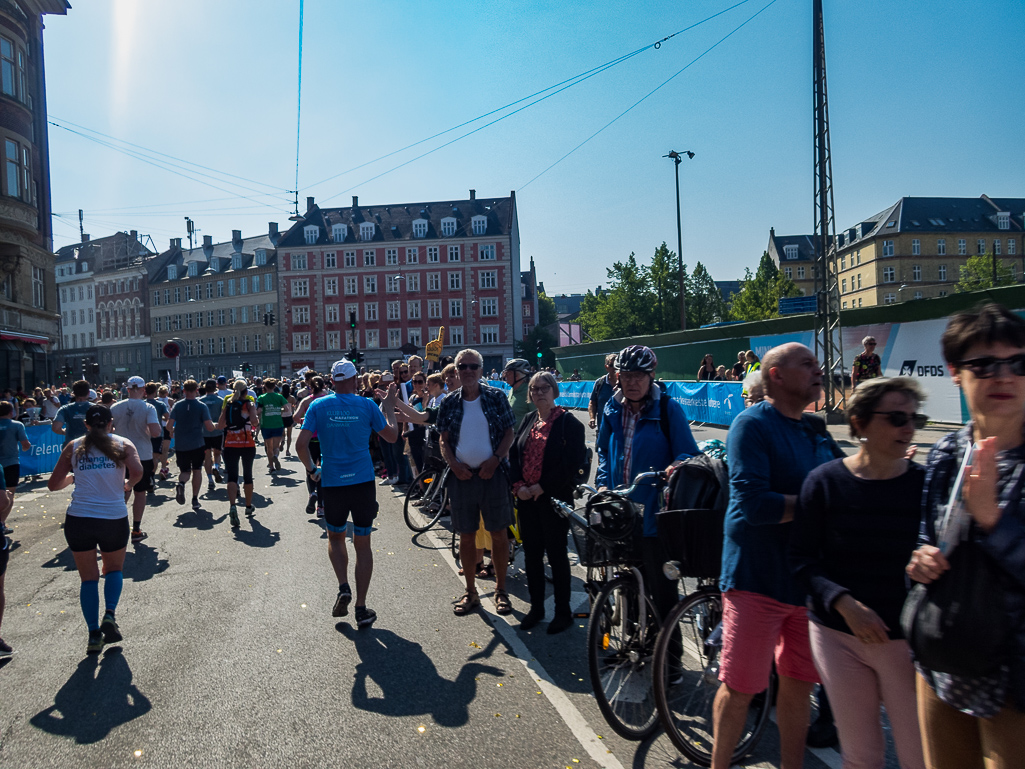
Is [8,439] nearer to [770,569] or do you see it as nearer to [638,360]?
[638,360]

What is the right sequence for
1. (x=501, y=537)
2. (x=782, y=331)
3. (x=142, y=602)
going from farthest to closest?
(x=782, y=331), (x=142, y=602), (x=501, y=537)

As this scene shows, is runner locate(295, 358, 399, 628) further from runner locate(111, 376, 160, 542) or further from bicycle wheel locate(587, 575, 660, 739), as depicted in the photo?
runner locate(111, 376, 160, 542)

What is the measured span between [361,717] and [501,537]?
6.82ft

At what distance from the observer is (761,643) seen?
2.92 m

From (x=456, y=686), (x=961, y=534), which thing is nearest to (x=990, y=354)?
(x=961, y=534)

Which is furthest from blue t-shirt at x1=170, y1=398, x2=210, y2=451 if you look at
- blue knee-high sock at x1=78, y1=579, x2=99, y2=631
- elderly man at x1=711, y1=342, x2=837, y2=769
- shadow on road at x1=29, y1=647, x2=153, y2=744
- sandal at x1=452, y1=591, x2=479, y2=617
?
elderly man at x1=711, y1=342, x2=837, y2=769

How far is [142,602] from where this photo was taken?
21.0 feet

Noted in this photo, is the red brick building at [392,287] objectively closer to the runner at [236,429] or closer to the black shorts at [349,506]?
the runner at [236,429]

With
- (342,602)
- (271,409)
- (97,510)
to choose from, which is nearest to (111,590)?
(97,510)

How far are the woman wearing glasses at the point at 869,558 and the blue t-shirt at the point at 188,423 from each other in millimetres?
9729

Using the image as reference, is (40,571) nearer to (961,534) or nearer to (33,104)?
(961,534)

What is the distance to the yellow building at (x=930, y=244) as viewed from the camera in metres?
86.2

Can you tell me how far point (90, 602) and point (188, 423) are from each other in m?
5.81

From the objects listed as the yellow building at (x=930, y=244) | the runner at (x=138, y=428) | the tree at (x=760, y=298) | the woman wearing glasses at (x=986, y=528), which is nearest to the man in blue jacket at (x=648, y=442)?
the woman wearing glasses at (x=986, y=528)
